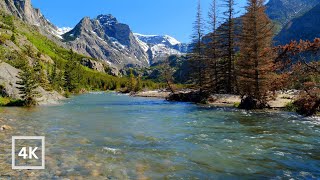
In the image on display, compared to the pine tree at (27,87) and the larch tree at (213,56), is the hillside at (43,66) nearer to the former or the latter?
the pine tree at (27,87)

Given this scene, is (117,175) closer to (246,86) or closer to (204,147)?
(204,147)

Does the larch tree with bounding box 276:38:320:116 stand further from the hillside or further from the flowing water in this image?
the hillside

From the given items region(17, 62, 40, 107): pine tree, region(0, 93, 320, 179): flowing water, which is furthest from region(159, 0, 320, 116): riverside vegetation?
region(17, 62, 40, 107): pine tree

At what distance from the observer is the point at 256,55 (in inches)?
1561

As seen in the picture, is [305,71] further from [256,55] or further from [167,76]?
[167,76]

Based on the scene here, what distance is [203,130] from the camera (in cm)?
2077

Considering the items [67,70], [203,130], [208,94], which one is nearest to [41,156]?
[203,130]

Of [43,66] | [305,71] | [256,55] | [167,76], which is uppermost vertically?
[43,66]

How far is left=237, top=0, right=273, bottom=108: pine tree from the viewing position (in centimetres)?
3822

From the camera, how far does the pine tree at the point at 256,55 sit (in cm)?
3822

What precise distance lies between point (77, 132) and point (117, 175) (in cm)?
966

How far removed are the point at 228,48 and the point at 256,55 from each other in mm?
15068

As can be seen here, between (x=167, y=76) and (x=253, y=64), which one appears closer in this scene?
(x=253, y=64)

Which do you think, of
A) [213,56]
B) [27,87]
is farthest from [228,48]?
[27,87]
